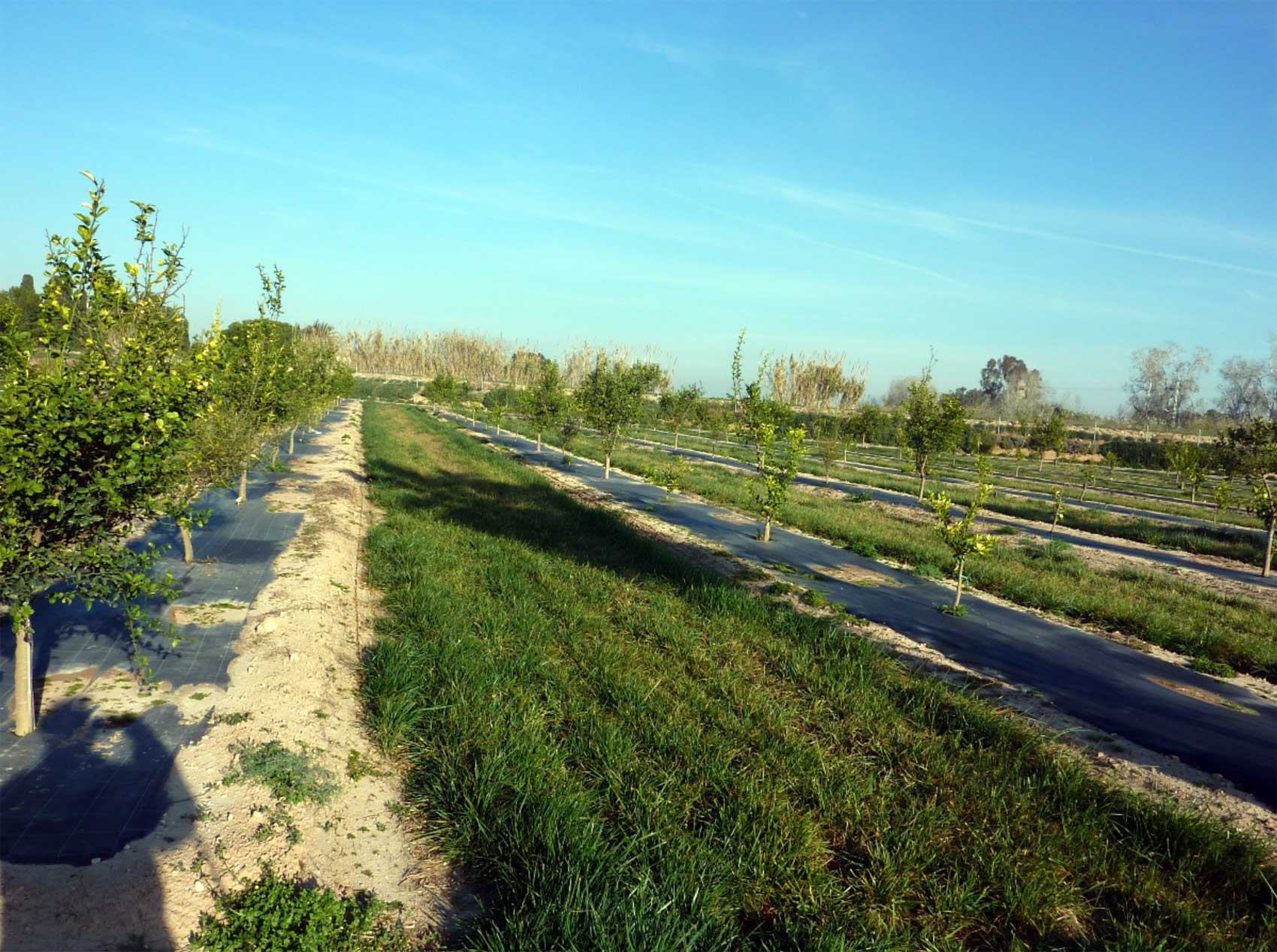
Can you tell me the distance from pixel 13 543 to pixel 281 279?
12069mm

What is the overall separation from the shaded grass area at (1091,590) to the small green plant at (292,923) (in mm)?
10328

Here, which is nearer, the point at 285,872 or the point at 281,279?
the point at 285,872

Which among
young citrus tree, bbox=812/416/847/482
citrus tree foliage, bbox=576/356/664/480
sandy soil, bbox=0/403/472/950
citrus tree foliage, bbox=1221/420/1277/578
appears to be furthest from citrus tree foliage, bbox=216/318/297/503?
young citrus tree, bbox=812/416/847/482

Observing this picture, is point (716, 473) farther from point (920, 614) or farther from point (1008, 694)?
point (1008, 694)

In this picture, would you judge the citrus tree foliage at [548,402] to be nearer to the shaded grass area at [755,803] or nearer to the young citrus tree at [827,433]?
the young citrus tree at [827,433]

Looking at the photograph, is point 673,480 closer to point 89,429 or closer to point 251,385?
point 251,385

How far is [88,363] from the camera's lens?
19.1ft

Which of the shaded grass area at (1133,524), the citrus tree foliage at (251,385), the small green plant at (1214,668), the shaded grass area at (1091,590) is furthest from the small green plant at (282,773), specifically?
the shaded grass area at (1133,524)

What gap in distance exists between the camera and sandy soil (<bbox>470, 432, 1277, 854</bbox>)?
5543 millimetres

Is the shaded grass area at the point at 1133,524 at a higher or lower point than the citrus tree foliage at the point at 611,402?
lower

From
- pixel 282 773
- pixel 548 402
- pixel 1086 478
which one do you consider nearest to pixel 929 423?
pixel 1086 478

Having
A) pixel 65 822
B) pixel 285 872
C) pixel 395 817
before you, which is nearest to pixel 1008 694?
pixel 395 817

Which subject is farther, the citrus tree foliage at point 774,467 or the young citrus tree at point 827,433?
the young citrus tree at point 827,433

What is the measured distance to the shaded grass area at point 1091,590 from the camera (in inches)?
387
